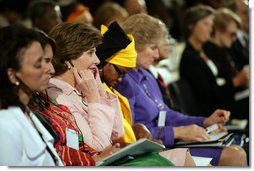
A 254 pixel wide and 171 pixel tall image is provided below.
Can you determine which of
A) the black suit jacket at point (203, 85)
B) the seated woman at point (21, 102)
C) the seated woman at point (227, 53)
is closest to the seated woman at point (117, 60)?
the seated woman at point (21, 102)

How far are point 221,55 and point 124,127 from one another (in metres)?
1.97

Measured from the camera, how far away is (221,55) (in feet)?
18.7

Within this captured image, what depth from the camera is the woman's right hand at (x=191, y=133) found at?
4.25 metres

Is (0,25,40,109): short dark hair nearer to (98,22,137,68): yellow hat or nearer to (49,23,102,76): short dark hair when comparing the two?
(49,23,102,76): short dark hair

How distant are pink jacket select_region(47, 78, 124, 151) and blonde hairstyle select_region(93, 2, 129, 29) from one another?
1.95 ft

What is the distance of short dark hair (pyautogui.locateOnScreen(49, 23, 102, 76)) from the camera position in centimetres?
364

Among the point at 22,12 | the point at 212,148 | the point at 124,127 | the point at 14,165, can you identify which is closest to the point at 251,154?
the point at 212,148

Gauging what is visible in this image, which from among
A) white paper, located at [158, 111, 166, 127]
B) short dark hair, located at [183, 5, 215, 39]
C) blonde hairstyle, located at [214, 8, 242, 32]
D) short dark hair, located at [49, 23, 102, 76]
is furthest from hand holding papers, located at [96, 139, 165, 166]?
blonde hairstyle, located at [214, 8, 242, 32]

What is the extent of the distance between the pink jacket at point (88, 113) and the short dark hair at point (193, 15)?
5.46 ft

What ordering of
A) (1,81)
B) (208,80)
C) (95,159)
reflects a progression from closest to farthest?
(1,81) < (95,159) < (208,80)

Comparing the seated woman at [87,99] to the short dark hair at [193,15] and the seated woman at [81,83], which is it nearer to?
the seated woman at [81,83]

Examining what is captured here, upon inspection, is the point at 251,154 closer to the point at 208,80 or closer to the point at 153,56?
the point at 153,56

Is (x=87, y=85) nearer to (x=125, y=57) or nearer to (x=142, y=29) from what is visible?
(x=125, y=57)

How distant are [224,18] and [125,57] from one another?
1.87 meters
